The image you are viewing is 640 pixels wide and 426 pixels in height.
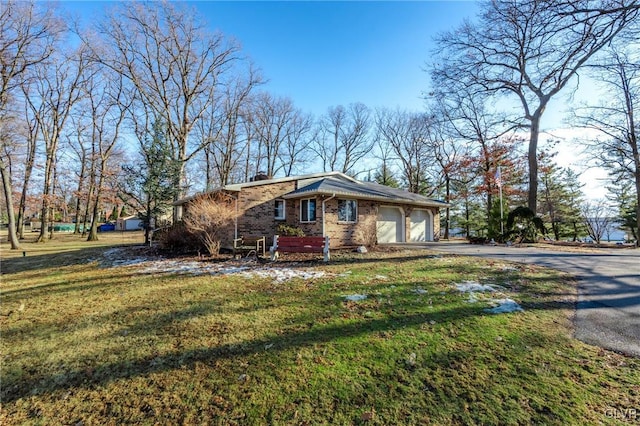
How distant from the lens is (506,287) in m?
5.96

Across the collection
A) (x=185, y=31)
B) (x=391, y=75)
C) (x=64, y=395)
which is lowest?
(x=64, y=395)

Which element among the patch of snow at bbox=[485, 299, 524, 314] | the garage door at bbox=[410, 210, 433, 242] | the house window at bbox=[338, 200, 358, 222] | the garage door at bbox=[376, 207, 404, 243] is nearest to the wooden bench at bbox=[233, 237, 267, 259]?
the house window at bbox=[338, 200, 358, 222]

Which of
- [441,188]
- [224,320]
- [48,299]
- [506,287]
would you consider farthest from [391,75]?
[441,188]

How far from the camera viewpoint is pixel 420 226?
60.1ft

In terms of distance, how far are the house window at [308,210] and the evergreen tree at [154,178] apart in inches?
323

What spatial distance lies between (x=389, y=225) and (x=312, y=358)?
45.1 feet

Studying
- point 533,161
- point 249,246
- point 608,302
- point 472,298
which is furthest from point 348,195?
point 533,161

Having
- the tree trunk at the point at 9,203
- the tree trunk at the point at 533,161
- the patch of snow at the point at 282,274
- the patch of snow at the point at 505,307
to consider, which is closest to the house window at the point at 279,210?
the patch of snow at the point at 282,274

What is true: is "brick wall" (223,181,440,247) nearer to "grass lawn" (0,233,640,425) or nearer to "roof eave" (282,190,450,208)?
"roof eave" (282,190,450,208)

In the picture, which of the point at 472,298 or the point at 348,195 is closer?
the point at 472,298

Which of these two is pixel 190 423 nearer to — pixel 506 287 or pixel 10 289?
pixel 506 287

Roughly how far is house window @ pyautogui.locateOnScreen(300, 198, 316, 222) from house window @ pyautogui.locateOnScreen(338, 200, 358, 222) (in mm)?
1272

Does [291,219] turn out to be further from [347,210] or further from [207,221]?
[207,221]

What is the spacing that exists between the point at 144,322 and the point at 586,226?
3548 centimetres
